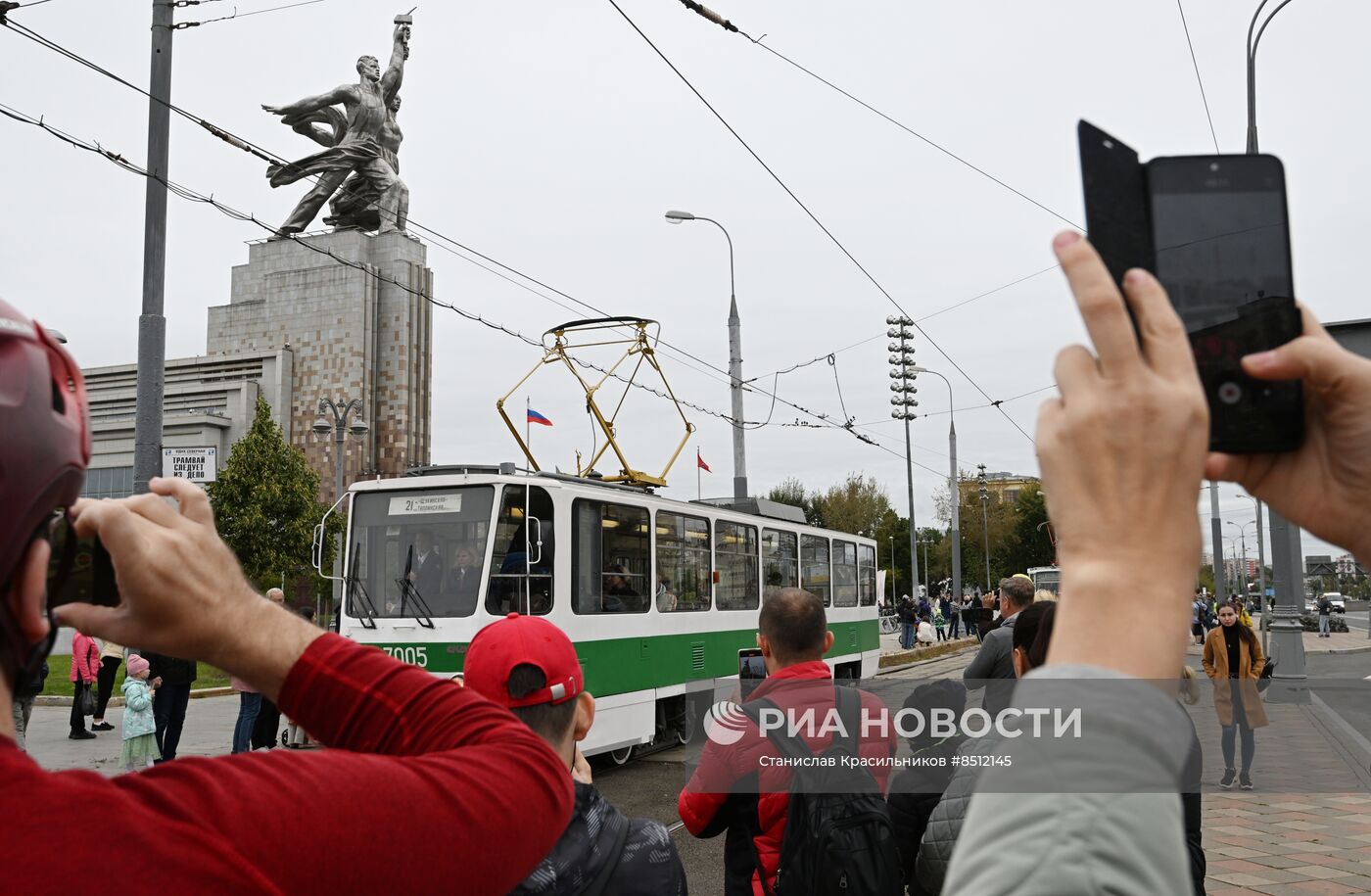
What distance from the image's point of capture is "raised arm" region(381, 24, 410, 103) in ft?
187

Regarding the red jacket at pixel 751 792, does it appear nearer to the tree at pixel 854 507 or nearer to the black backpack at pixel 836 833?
the black backpack at pixel 836 833

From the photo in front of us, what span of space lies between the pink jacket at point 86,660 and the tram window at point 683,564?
24.9 ft

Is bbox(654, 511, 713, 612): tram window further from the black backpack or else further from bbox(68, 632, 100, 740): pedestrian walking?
the black backpack

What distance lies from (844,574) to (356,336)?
39.8m

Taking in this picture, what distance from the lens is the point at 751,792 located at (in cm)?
357

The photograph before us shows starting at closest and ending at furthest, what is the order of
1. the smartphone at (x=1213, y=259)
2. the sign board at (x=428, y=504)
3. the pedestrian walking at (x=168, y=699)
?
the smartphone at (x=1213, y=259) → the sign board at (x=428, y=504) → the pedestrian walking at (x=168, y=699)

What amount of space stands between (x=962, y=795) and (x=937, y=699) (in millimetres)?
1459

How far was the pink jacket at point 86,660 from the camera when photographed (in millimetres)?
14328

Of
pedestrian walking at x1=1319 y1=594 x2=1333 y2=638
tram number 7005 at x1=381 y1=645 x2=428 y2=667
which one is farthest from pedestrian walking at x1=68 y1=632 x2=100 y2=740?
pedestrian walking at x1=1319 y1=594 x2=1333 y2=638

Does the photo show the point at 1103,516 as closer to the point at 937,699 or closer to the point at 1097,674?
the point at 1097,674

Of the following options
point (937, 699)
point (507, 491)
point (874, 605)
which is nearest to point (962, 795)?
point (937, 699)

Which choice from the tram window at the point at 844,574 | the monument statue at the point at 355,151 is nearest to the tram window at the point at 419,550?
the tram window at the point at 844,574

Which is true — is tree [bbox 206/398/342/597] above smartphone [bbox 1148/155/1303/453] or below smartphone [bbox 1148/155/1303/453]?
above

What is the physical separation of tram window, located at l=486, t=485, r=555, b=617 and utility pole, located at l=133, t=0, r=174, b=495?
3217 mm
